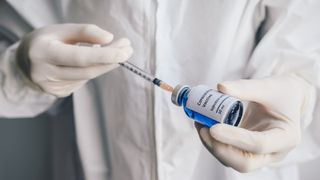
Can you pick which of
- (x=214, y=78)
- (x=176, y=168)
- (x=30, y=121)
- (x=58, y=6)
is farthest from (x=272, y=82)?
(x=30, y=121)

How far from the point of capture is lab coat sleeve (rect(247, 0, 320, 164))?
0.58m

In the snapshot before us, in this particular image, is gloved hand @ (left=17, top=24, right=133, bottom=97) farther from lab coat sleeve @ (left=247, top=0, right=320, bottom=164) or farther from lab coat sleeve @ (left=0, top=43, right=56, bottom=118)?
lab coat sleeve @ (left=247, top=0, right=320, bottom=164)

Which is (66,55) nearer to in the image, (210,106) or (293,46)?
(210,106)

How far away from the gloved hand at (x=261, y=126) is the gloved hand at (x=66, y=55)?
0.14 meters

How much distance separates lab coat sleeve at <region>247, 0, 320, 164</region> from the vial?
146 mm

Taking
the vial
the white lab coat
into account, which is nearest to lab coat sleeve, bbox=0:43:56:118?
the white lab coat

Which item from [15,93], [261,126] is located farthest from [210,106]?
[15,93]

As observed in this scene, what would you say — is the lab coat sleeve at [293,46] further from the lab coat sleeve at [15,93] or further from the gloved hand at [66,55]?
the lab coat sleeve at [15,93]

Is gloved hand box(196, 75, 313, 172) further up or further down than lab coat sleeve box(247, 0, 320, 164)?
further down

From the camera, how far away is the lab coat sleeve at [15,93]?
0.62 meters

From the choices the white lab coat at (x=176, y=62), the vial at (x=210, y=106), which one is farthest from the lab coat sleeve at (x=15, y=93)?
the vial at (x=210, y=106)

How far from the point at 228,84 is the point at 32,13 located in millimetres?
341

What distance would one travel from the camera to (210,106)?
1.48ft

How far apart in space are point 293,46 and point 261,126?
13 cm
